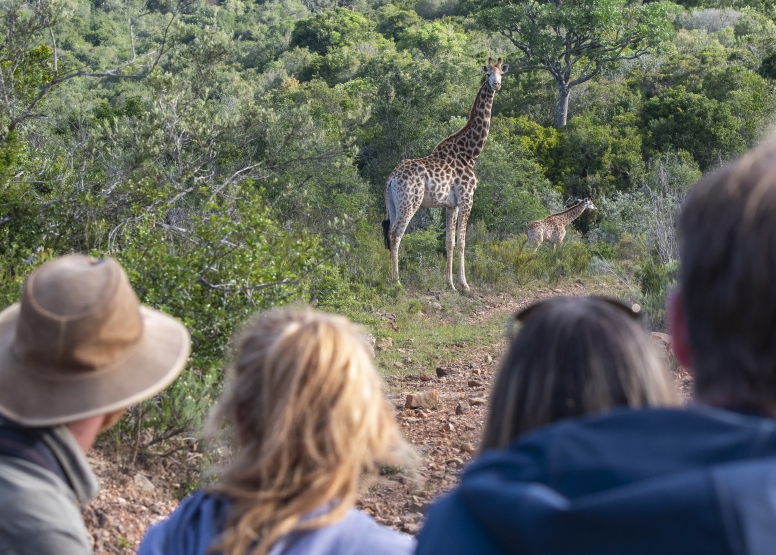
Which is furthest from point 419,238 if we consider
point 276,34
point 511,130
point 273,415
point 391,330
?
point 276,34

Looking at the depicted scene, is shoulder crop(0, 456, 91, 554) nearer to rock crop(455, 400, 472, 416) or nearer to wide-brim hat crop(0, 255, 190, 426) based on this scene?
wide-brim hat crop(0, 255, 190, 426)

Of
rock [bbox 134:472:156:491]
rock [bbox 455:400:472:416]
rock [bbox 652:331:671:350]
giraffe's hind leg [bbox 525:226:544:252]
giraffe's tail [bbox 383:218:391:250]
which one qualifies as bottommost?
giraffe's hind leg [bbox 525:226:544:252]

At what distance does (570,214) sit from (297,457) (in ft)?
39.7

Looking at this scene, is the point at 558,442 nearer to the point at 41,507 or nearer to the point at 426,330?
the point at 41,507

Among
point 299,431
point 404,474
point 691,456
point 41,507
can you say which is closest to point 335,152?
point 404,474

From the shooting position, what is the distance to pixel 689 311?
41.1 inches

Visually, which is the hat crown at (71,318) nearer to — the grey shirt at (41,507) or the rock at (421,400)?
the grey shirt at (41,507)

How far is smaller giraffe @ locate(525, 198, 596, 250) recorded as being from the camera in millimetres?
12062

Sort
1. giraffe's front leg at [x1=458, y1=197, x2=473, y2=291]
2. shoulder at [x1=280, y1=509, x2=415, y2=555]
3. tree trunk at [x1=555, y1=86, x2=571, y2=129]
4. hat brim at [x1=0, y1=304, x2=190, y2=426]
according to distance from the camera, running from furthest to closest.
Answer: tree trunk at [x1=555, y1=86, x2=571, y2=129]
giraffe's front leg at [x1=458, y1=197, x2=473, y2=291]
hat brim at [x1=0, y1=304, x2=190, y2=426]
shoulder at [x1=280, y1=509, x2=415, y2=555]

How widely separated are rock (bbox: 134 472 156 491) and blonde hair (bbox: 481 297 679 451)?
294 cm

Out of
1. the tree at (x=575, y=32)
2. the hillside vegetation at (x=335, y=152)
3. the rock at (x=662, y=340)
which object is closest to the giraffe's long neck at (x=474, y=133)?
the hillside vegetation at (x=335, y=152)

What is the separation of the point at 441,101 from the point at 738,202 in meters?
12.9

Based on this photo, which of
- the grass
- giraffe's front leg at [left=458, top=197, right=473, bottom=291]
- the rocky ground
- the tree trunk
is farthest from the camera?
the tree trunk

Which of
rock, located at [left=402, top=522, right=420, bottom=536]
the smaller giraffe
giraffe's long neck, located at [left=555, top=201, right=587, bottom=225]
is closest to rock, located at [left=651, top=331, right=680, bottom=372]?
rock, located at [left=402, top=522, right=420, bottom=536]
